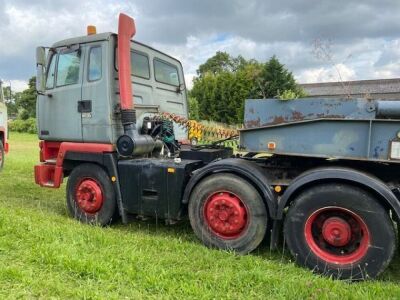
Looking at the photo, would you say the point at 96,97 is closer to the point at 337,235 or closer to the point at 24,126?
the point at 337,235

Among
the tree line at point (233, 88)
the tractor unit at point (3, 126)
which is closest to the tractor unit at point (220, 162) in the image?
the tractor unit at point (3, 126)

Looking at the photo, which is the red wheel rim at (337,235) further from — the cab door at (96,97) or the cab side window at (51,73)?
the cab side window at (51,73)

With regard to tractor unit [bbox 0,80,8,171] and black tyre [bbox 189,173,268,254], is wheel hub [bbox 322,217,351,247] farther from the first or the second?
tractor unit [bbox 0,80,8,171]

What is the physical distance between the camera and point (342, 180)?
3941 mm

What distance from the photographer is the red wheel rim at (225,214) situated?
4473 millimetres

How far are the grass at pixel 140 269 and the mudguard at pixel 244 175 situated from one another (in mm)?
579

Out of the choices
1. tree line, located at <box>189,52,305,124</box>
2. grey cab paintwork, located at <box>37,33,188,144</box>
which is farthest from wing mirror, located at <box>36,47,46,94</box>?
tree line, located at <box>189,52,305,124</box>

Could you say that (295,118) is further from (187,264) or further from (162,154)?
(162,154)

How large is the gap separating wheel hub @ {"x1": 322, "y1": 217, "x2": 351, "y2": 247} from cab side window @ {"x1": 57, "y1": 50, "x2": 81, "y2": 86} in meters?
3.71

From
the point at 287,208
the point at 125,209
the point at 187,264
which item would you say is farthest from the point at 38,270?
the point at 287,208

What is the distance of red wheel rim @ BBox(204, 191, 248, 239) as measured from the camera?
447 cm

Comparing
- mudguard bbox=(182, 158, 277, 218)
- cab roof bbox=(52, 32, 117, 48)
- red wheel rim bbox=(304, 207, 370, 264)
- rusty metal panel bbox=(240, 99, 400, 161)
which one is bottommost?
red wheel rim bbox=(304, 207, 370, 264)

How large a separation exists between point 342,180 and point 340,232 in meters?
0.50

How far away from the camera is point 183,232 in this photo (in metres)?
5.42
